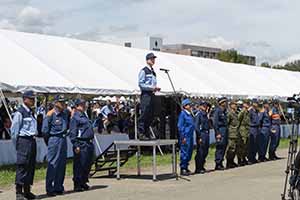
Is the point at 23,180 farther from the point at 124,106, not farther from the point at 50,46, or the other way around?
the point at 124,106

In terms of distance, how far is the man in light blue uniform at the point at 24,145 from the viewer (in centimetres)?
1119

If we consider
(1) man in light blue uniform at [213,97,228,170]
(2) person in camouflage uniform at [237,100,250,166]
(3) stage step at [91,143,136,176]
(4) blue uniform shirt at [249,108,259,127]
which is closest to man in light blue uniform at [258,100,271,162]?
(4) blue uniform shirt at [249,108,259,127]

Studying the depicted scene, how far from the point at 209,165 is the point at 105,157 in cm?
459

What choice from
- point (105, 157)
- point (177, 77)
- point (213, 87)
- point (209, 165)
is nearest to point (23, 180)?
point (105, 157)

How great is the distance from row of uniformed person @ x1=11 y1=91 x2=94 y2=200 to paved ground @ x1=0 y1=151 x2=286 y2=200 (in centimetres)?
46

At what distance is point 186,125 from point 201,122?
0.69 m

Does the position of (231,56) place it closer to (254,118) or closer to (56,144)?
(254,118)

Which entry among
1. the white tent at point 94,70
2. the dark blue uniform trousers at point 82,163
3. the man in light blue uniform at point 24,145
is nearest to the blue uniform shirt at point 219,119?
the white tent at point 94,70

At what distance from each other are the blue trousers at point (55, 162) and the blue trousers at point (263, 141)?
9230mm

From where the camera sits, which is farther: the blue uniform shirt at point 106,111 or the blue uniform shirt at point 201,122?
the blue uniform shirt at point 106,111

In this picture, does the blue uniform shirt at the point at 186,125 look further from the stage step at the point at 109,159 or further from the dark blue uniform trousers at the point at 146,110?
the dark blue uniform trousers at the point at 146,110

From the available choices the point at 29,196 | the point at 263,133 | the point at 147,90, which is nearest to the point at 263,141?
the point at 263,133

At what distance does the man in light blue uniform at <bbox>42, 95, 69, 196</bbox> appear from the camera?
12070mm

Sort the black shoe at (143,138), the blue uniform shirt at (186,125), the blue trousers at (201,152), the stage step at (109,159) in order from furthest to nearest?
the blue trousers at (201,152) → the blue uniform shirt at (186,125) → the stage step at (109,159) → the black shoe at (143,138)
